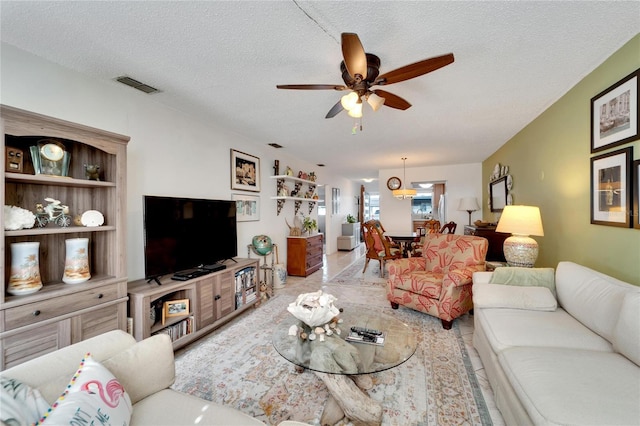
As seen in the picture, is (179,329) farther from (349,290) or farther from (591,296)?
(591,296)

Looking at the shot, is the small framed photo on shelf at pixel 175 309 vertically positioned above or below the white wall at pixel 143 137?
below

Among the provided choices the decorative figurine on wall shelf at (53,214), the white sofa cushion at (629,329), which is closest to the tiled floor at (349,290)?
the white sofa cushion at (629,329)

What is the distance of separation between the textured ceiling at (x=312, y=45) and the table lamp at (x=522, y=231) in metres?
1.15

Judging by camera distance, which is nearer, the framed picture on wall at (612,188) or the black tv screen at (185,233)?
the framed picture on wall at (612,188)

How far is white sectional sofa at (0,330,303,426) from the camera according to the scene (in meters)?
1.00

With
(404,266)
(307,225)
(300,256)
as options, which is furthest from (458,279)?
(307,225)

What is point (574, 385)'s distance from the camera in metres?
1.17

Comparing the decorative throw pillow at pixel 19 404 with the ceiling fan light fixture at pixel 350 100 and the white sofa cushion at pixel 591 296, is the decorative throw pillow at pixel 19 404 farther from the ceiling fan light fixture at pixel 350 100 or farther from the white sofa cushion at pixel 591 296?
the white sofa cushion at pixel 591 296

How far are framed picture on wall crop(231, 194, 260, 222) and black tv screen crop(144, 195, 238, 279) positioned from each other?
55 centimetres

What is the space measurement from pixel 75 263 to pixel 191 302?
961 millimetres

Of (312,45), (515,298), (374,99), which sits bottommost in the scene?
(515,298)

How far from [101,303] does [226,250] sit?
1.38m

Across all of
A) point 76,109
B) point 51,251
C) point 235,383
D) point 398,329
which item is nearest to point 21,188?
point 51,251

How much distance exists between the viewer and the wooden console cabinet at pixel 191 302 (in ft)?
7.06
